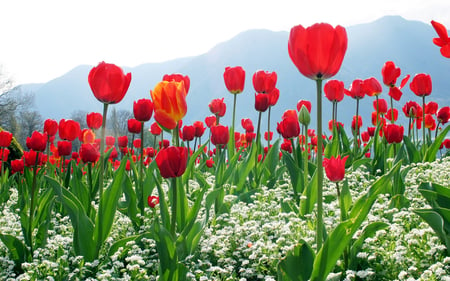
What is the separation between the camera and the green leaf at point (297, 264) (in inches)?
67.4

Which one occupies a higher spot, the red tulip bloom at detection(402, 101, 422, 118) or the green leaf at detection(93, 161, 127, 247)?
the red tulip bloom at detection(402, 101, 422, 118)

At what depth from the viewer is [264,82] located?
3992mm

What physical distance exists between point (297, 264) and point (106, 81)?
52.6 inches

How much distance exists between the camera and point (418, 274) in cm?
206

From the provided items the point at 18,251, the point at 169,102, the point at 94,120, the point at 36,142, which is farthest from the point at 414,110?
the point at 18,251

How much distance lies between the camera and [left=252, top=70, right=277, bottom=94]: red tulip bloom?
3.98 meters

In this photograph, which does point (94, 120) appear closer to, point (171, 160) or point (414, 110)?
point (171, 160)

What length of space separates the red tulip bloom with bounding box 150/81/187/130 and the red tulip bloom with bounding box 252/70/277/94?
2.02m

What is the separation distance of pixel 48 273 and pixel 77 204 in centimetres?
41

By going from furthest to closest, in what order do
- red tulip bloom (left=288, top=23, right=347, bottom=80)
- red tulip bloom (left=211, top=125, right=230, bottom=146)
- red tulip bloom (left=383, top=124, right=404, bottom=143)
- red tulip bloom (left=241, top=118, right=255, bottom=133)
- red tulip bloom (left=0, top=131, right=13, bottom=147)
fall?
red tulip bloom (left=241, top=118, right=255, bottom=133)
red tulip bloom (left=0, top=131, right=13, bottom=147)
red tulip bloom (left=211, top=125, right=230, bottom=146)
red tulip bloom (left=383, top=124, right=404, bottom=143)
red tulip bloom (left=288, top=23, right=347, bottom=80)

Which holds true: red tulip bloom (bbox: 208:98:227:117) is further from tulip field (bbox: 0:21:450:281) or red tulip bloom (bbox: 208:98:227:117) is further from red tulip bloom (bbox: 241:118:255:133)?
red tulip bloom (bbox: 241:118:255:133)

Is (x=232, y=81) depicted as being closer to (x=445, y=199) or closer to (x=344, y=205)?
(x=344, y=205)

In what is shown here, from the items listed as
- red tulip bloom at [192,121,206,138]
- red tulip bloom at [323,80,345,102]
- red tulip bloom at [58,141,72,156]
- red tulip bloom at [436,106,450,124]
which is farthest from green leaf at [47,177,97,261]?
red tulip bloom at [436,106,450,124]

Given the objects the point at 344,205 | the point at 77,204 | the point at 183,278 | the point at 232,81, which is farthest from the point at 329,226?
the point at 232,81
